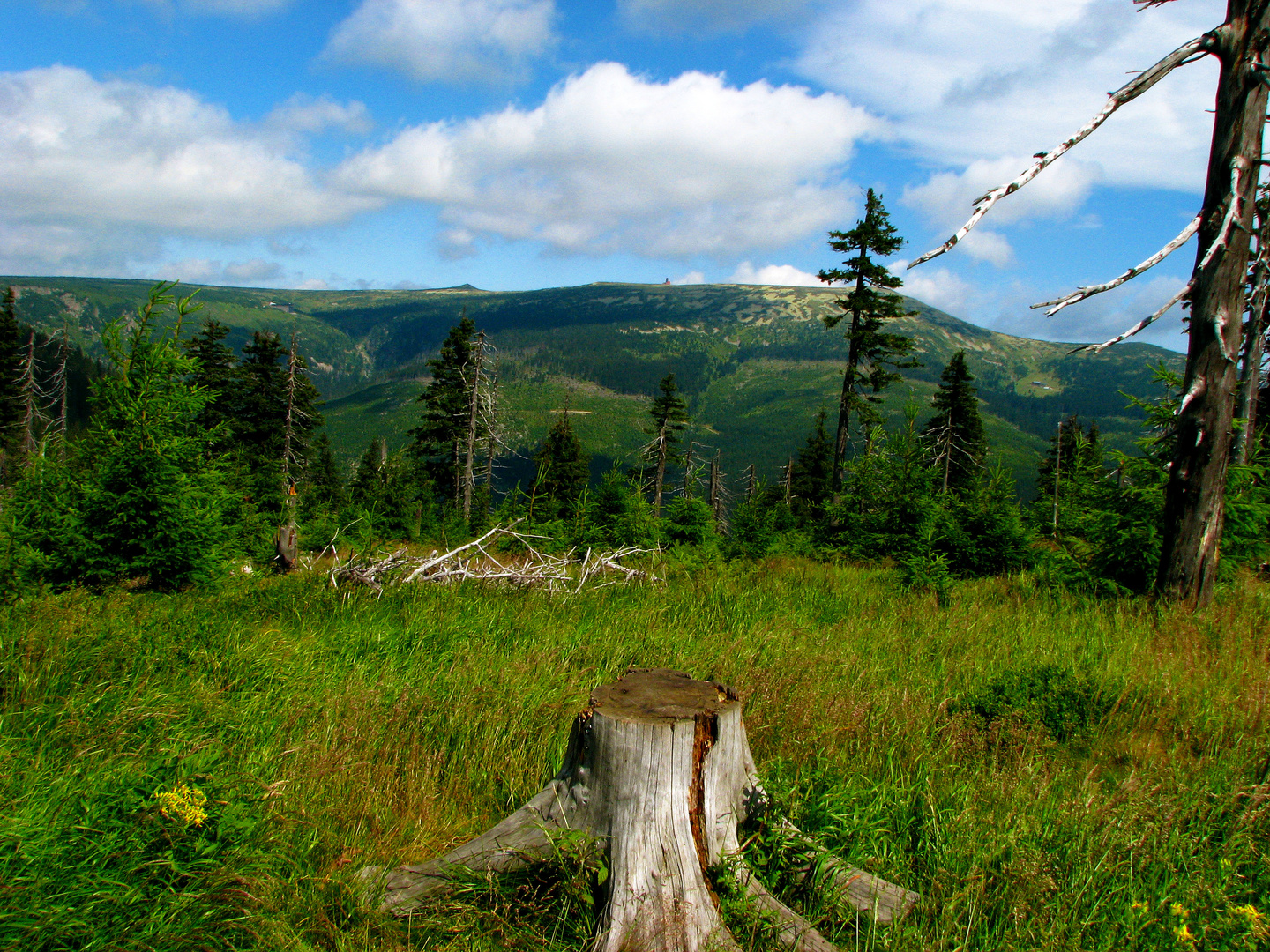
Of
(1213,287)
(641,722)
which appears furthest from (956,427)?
(641,722)

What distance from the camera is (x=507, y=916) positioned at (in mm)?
2529

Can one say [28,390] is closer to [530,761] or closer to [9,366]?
[9,366]

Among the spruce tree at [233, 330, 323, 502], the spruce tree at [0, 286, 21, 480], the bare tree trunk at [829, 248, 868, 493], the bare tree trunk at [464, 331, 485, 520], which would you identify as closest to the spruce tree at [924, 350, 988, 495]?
the bare tree trunk at [829, 248, 868, 493]

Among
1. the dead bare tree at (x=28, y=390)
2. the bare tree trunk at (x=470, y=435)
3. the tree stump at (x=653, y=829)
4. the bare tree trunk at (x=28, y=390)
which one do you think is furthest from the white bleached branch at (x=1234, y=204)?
the bare tree trunk at (x=28, y=390)

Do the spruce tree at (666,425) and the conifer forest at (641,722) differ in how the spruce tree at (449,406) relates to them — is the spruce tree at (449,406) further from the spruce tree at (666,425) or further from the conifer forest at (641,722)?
the conifer forest at (641,722)

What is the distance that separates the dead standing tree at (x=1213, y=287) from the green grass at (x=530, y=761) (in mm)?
738

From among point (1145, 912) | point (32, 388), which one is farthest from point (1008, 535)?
point (32, 388)

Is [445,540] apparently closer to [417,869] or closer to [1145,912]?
[417,869]

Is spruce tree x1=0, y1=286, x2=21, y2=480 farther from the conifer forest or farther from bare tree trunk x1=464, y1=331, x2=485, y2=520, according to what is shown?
the conifer forest

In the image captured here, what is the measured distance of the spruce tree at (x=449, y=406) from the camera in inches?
1361

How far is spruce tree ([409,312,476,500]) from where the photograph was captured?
34.6m

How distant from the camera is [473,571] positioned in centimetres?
808

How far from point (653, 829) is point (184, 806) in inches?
66.0

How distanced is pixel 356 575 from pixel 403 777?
12.8 ft
